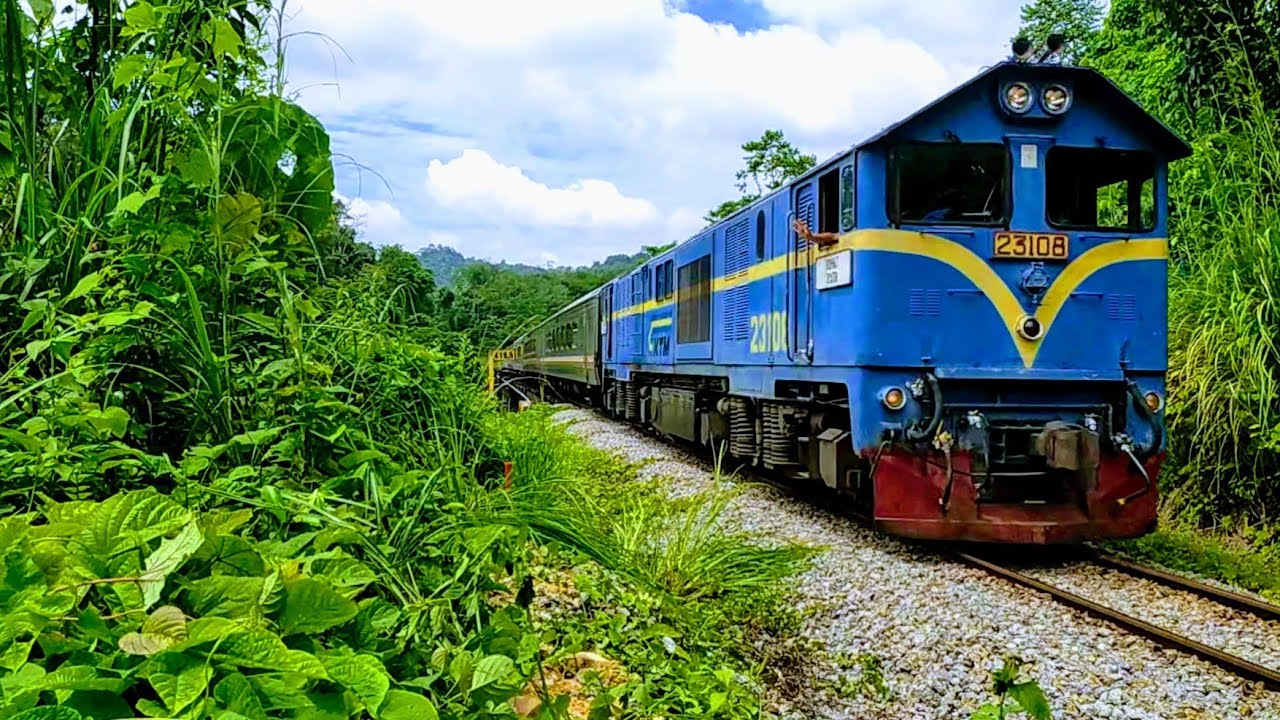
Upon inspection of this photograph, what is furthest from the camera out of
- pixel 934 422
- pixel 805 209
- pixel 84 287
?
pixel 805 209

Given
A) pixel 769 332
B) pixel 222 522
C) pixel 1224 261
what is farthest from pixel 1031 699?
pixel 1224 261

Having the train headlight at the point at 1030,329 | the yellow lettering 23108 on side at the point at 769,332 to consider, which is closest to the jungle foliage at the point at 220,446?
the train headlight at the point at 1030,329

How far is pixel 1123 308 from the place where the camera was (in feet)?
21.8

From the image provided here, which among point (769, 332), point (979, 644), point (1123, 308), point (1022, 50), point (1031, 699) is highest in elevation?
point (1022, 50)

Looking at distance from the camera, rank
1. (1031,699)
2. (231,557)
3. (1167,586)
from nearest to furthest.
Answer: (231,557), (1031,699), (1167,586)

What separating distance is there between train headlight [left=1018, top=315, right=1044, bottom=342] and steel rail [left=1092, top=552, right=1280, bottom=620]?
1610mm

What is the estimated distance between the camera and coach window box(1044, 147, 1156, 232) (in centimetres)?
683

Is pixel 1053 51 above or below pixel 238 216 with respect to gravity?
above

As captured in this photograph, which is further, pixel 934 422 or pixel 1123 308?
pixel 1123 308

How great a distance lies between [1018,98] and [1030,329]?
1.61 m

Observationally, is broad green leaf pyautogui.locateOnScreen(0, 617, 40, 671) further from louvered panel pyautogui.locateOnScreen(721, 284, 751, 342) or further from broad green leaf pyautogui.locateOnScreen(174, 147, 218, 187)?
louvered panel pyautogui.locateOnScreen(721, 284, 751, 342)

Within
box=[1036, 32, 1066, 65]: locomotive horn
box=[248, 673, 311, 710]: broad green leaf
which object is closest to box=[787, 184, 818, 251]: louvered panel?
box=[1036, 32, 1066, 65]: locomotive horn

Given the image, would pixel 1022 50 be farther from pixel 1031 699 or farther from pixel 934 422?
pixel 1031 699

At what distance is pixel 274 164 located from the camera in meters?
2.91
